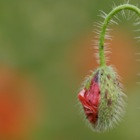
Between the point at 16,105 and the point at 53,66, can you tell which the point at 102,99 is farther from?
the point at 53,66

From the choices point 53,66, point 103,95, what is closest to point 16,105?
point 53,66

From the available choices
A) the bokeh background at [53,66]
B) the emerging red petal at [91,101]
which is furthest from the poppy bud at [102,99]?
the bokeh background at [53,66]

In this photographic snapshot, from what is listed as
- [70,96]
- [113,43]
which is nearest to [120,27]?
[113,43]

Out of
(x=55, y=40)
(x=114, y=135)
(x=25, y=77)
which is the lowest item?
(x=114, y=135)

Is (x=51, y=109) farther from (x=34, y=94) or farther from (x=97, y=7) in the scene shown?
(x=97, y=7)

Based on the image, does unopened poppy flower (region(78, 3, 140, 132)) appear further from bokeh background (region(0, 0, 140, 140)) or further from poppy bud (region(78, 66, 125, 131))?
bokeh background (region(0, 0, 140, 140))

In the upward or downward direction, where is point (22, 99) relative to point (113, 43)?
downward
